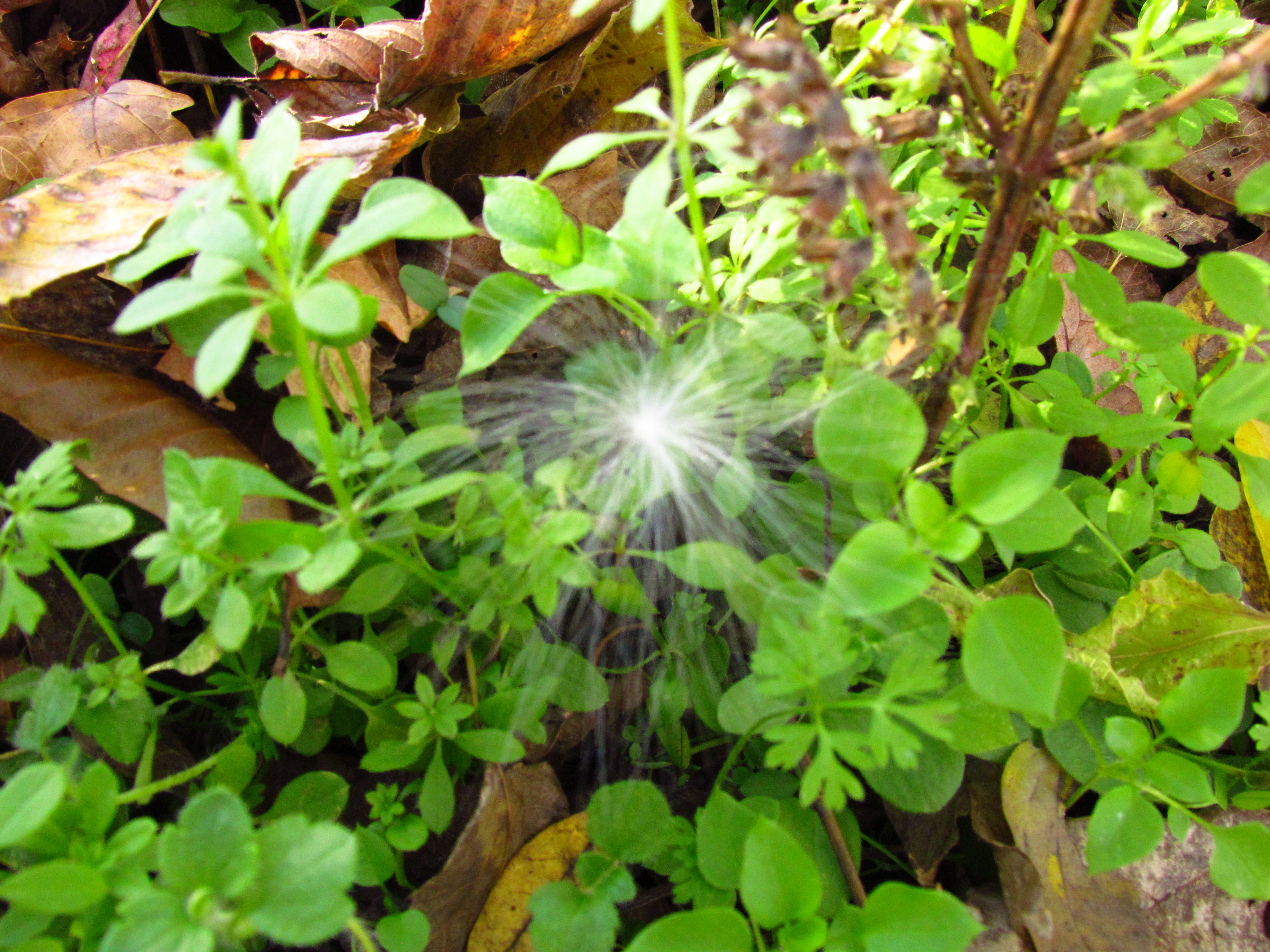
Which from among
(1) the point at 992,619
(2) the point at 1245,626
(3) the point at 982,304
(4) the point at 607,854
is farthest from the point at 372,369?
(2) the point at 1245,626

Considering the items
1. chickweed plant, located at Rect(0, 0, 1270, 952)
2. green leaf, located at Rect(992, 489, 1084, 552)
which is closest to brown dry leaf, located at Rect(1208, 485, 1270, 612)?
chickweed plant, located at Rect(0, 0, 1270, 952)

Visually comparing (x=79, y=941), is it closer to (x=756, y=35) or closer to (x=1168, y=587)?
(x=1168, y=587)

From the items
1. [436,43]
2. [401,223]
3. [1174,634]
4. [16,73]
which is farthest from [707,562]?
[16,73]

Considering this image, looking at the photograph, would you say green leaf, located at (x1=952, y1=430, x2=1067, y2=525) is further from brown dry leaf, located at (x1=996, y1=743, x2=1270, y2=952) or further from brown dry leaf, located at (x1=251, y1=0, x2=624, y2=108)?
brown dry leaf, located at (x1=251, y1=0, x2=624, y2=108)

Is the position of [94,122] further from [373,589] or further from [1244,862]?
[1244,862]

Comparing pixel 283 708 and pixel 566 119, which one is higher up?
pixel 566 119

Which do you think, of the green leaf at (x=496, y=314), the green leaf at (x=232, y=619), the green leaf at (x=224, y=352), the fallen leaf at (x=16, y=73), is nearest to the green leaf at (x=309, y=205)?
the green leaf at (x=224, y=352)
